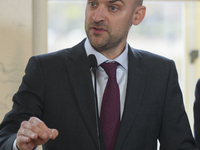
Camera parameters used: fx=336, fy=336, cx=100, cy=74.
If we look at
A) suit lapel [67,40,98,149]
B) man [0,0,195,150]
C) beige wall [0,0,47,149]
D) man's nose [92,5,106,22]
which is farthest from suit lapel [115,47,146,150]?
beige wall [0,0,47,149]

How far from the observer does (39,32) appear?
2604 millimetres

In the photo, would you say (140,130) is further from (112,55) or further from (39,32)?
(39,32)

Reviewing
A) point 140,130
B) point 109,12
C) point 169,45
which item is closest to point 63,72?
point 109,12

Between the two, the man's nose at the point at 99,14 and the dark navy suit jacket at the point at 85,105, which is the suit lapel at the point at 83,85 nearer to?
the dark navy suit jacket at the point at 85,105

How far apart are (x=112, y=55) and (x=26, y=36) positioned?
0.72 metres

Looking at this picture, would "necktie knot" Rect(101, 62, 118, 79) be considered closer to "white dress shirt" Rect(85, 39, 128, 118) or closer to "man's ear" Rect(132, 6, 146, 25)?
"white dress shirt" Rect(85, 39, 128, 118)

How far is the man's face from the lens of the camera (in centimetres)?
195

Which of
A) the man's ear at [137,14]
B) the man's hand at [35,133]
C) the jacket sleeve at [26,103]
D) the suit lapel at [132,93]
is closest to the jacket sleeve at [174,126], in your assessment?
Result: the suit lapel at [132,93]

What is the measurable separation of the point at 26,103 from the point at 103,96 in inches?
17.7

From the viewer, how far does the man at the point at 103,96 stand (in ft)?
6.26

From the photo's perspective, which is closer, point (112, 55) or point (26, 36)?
point (112, 55)

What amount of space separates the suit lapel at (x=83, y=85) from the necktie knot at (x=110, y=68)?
0.11 m

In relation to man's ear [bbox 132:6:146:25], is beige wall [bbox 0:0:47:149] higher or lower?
lower

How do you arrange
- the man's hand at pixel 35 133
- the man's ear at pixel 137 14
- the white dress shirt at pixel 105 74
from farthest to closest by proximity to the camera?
1. the man's ear at pixel 137 14
2. the white dress shirt at pixel 105 74
3. the man's hand at pixel 35 133
